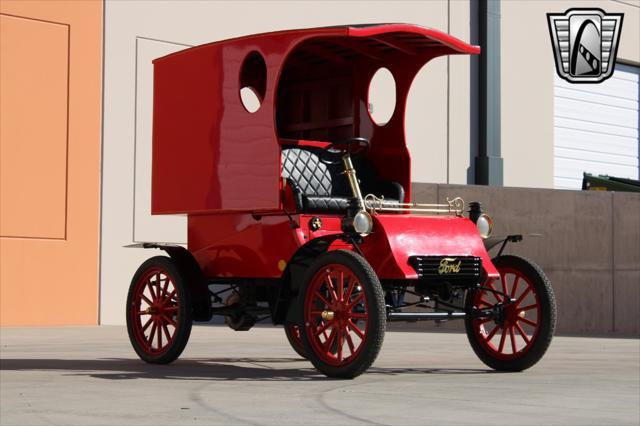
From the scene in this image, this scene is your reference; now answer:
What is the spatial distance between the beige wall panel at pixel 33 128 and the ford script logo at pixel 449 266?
1069 cm

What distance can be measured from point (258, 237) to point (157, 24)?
11.6m

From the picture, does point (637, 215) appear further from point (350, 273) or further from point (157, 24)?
point (350, 273)

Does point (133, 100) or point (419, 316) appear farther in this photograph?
point (133, 100)

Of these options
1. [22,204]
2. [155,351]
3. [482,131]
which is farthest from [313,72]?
[482,131]

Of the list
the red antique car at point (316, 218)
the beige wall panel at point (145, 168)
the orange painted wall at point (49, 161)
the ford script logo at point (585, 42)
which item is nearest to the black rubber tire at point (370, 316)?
the red antique car at point (316, 218)

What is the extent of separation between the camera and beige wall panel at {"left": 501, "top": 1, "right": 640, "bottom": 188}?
25.7 m

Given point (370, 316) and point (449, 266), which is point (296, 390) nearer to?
point (370, 316)

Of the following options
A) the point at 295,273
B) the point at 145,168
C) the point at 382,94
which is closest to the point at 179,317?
the point at 295,273

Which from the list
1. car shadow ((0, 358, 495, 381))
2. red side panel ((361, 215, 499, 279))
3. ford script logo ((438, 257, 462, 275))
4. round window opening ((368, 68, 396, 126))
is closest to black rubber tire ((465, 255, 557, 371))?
car shadow ((0, 358, 495, 381))

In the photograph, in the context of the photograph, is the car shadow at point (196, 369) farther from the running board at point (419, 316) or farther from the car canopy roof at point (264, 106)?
the car canopy roof at point (264, 106)

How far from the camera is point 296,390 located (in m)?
7.88

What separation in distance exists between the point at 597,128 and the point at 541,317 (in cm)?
1984

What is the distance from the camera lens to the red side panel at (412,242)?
346 inches

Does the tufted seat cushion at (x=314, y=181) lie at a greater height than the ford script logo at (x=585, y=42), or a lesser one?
lesser
